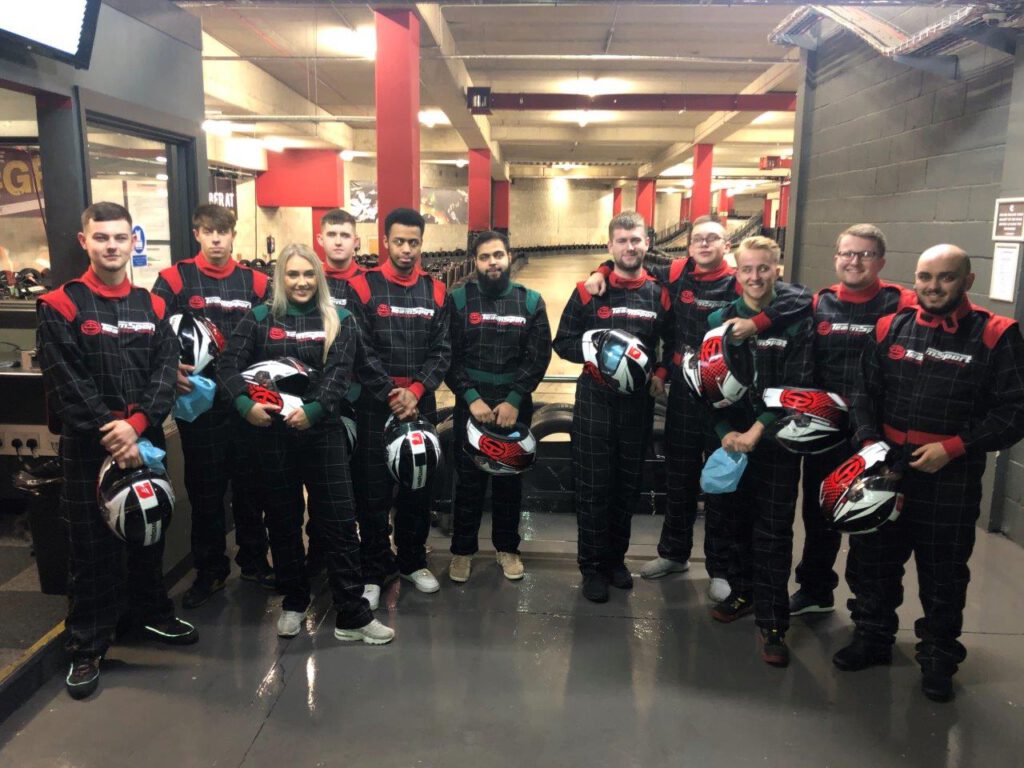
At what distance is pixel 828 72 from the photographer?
5.99 metres

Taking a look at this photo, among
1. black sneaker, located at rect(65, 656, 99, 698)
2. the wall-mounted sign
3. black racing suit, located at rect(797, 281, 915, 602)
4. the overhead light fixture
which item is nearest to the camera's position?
black sneaker, located at rect(65, 656, 99, 698)

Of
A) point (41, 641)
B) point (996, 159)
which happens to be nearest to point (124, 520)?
point (41, 641)

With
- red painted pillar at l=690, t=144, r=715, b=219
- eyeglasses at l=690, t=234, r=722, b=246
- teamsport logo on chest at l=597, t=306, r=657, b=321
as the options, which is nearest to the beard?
teamsport logo on chest at l=597, t=306, r=657, b=321

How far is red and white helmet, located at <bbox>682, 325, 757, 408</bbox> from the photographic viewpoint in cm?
276

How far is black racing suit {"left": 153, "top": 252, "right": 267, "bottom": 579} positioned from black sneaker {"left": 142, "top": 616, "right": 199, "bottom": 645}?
1.34ft

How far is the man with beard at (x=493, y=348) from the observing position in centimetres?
321

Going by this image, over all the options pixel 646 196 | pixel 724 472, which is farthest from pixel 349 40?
pixel 646 196

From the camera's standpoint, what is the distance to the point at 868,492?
2.47m

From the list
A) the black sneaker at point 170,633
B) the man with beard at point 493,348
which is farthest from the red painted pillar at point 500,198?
the black sneaker at point 170,633

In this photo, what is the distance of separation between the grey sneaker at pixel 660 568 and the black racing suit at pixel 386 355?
3.74 ft

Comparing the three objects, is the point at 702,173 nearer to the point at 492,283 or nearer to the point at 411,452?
the point at 492,283

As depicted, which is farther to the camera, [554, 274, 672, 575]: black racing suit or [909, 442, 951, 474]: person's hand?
[554, 274, 672, 575]: black racing suit

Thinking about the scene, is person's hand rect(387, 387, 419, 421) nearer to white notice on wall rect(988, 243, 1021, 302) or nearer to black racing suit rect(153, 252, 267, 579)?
black racing suit rect(153, 252, 267, 579)

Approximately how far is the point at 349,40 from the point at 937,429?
375 inches
